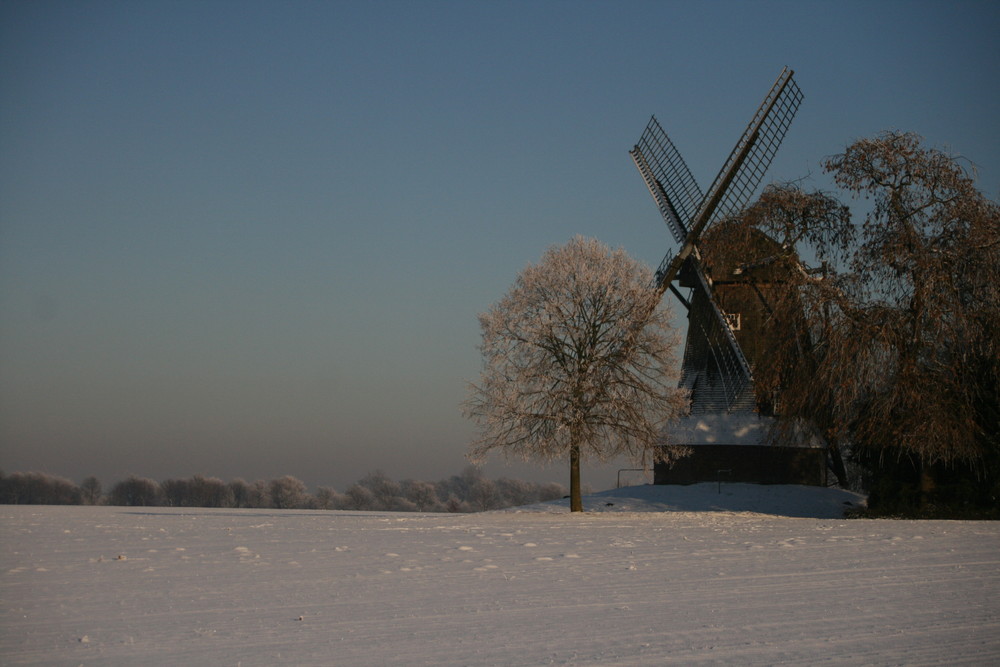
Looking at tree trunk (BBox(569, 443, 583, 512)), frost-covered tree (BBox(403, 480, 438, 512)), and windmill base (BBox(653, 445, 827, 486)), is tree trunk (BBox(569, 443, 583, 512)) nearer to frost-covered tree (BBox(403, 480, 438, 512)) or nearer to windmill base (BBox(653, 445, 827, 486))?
windmill base (BBox(653, 445, 827, 486))

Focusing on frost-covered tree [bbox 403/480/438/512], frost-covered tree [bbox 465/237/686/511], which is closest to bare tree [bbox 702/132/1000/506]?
frost-covered tree [bbox 465/237/686/511]

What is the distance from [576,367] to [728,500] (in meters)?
8.63

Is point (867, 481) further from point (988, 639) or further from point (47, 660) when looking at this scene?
point (47, 660)

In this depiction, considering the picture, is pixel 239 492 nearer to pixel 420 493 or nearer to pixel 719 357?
pixel 420 493

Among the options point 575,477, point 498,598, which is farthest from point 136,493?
point 498,598

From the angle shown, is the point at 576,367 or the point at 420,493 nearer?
the point at 576,367

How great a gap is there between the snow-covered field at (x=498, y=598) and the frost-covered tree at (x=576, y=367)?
31.7ft

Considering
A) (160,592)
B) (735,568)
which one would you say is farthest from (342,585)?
(735,568)

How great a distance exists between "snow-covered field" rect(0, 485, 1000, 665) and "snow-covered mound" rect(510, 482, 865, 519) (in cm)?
1296

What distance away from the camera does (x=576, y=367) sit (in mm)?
29562

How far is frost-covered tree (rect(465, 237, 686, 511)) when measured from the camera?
2888 cm

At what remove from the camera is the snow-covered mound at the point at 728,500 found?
3244cm

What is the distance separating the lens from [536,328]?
95.0 feet

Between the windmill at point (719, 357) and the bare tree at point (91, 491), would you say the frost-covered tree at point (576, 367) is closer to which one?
the windmill at point (719, 357)
